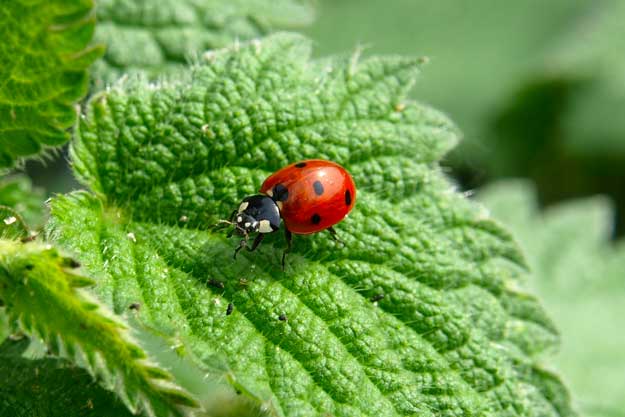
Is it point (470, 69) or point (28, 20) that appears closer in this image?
point (28, 20)

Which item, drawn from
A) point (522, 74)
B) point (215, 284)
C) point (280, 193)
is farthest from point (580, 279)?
point (215, 284)

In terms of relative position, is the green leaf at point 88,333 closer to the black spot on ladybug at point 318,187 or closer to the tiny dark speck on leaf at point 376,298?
the tiny dark speck on leaf at point 376,298

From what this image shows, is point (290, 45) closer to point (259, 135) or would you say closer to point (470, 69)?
point (259, 135)

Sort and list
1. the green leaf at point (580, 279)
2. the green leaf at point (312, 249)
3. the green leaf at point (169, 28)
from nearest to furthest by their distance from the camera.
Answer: the green leaf at point (312, 249), the green leaf at point (169, 28), the green leaf at point (580, 279)

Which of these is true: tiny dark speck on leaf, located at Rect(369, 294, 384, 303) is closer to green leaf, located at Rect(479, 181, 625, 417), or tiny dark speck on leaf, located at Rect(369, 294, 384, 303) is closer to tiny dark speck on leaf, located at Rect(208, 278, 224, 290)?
tiny dark speck on leaf, located at Rect(208, 278, 224, 290)

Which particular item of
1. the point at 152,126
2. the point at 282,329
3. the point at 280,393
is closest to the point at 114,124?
the point at 152,126

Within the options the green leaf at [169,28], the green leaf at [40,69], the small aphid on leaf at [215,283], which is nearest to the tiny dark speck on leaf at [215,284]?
the small aphid on leaf at [215,283]

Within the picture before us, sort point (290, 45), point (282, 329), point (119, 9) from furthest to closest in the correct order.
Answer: point (119, 9) < point (290, 45) < point (282, 329)
